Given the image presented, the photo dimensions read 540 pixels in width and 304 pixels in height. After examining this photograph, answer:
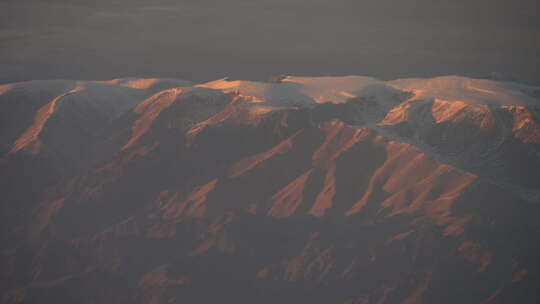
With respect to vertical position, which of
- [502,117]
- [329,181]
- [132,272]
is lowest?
[132,272]

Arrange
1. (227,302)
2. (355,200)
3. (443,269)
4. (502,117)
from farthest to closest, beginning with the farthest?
1. (502,117)
2. (355,200)
3. (227,302)
4. (443,269)

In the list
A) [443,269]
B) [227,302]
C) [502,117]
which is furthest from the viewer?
[502,117]

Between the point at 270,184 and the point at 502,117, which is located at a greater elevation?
the point at 502,117

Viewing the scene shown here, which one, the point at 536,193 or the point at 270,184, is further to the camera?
the point at 270,184

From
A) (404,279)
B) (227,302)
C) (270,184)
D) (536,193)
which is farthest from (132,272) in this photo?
(536,193)

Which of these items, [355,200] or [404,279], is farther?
[355,200]

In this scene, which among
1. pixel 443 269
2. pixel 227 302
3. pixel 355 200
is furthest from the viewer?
pixel 355 200

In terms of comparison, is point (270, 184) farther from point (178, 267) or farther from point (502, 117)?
point (502, 117)

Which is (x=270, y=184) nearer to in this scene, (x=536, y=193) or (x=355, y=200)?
(x=355, y=200)

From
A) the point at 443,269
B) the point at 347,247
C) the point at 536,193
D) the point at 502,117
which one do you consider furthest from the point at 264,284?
the point at 502,117
